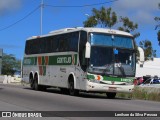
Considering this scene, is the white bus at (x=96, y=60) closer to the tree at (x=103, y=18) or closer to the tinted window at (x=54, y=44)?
the tinted window at (x=54, y=44)

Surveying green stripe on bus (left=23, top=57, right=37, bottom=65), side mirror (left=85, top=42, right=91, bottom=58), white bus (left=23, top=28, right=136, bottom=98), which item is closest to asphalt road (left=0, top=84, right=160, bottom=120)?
white bus (left=23, top=28, right=136, bottom=98)

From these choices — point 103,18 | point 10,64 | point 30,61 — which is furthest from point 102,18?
point 10,64

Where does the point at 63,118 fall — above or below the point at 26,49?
below

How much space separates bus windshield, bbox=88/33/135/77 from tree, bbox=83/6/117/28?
89.3 feet

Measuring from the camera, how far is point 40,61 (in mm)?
31188

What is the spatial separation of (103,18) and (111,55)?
2824 cm

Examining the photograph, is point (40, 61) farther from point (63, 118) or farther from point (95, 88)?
point (63, 118)

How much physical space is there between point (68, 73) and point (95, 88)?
3.18 meters

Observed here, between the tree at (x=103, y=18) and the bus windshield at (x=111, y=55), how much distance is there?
89.3 feet

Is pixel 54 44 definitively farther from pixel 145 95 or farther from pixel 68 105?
pixel 68 105

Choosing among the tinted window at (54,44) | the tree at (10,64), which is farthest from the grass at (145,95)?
the tree at (10,64)

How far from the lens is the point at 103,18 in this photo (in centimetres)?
5175

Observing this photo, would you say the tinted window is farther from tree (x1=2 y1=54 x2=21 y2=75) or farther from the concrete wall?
tree (x1=2 y1=54 x2=21 y2=75)

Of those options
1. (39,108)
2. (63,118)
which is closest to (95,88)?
(39,108)
